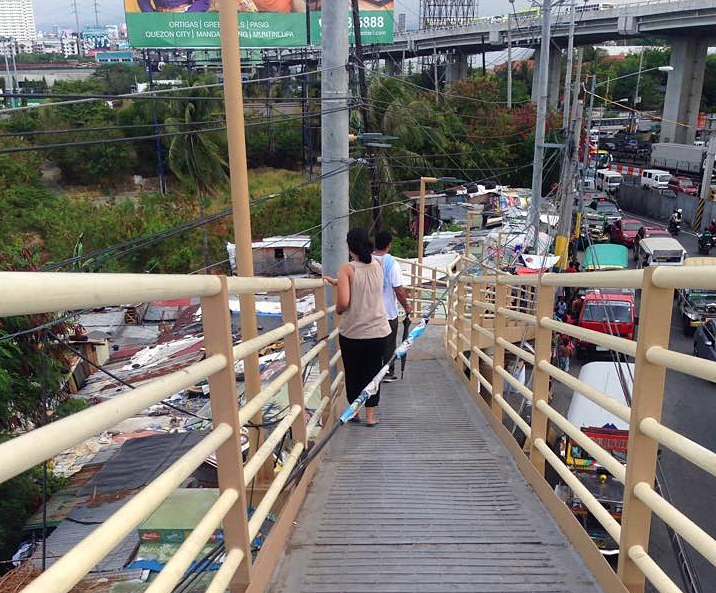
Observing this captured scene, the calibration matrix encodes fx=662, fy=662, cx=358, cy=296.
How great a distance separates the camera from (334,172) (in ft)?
21.5

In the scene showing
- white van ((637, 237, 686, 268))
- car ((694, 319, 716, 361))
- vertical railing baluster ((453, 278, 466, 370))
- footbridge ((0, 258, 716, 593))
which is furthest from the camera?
white van ((637, 237, 686, 268))

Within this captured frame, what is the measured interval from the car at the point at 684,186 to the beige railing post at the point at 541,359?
35.7 m

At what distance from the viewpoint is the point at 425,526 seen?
319cm

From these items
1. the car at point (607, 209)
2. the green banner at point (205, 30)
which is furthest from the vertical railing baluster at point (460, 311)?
the car at point (607, 209)

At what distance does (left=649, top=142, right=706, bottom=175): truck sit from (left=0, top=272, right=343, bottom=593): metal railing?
141 feet

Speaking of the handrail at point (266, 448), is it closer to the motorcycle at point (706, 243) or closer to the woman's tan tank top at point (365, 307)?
the woman's tan tank top at point (365, 307)

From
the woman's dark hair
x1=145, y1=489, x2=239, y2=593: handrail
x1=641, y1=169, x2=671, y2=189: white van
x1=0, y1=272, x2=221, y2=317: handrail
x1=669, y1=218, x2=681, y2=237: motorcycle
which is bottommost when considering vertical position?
x1=669, y1=218, x2=681, y2=237: motorcycle

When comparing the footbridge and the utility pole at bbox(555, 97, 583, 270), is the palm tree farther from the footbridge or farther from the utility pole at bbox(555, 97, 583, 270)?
the footbridge

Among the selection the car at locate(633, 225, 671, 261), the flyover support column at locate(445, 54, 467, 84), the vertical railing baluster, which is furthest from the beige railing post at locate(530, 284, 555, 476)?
the flyover support column at locate(445, 54, 467, 84)

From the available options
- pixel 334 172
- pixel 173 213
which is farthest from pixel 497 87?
pixel 334 172

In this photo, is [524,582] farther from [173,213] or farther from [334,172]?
[173,213]

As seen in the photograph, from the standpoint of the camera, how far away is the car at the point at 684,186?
35.1 m

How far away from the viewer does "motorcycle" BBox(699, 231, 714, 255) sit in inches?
1044

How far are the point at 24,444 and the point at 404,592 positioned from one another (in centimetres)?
193
